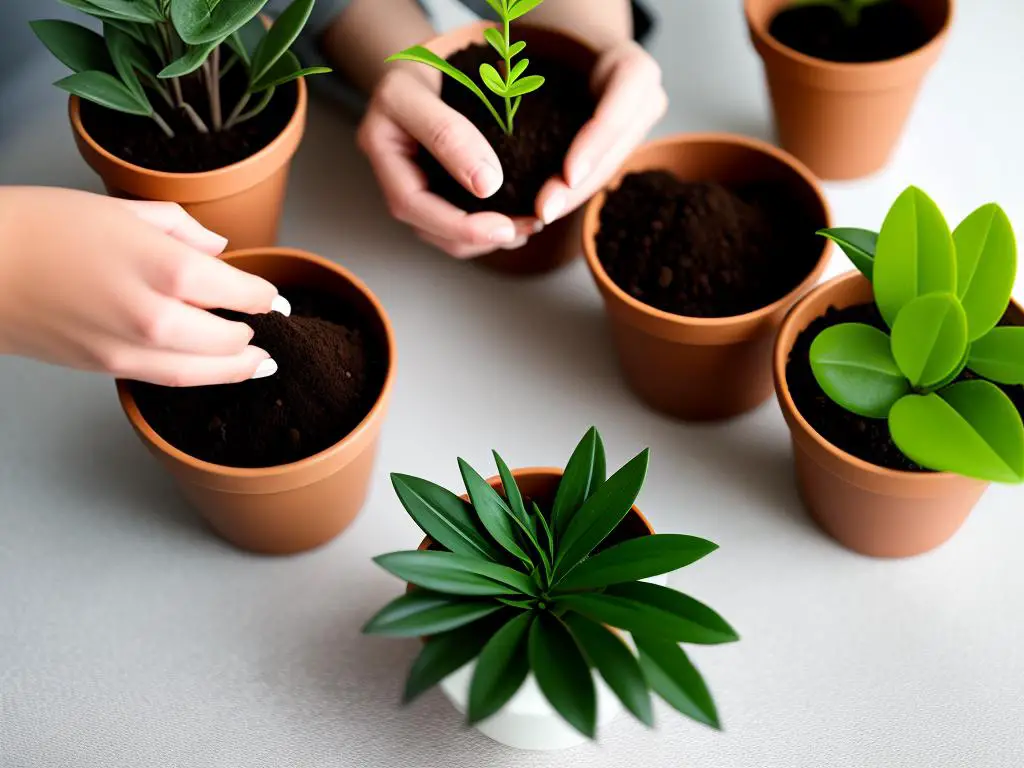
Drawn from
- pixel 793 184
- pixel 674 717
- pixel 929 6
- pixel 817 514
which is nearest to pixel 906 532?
pixel 817 514

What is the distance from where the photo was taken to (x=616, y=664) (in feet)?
2.18

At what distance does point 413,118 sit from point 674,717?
0.57 m

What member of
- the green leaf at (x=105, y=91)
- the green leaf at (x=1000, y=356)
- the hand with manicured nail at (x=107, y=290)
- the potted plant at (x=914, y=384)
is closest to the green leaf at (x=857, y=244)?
the potted plant at (x=914, y=384)

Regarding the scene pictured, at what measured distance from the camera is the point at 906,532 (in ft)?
2.99

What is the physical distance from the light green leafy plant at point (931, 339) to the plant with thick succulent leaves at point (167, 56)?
1.55 ft

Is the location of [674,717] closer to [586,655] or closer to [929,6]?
[586,655]

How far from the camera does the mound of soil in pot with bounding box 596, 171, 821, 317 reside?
0.98 meters

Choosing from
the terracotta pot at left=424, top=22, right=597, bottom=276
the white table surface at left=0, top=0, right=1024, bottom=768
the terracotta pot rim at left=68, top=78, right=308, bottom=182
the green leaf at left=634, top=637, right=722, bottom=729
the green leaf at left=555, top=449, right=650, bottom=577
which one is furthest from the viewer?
the terracotta pot at left=424, top=22, right=597, bottom=276

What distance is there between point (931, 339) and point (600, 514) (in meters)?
0.28

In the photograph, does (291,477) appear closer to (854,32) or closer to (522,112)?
(522,112)

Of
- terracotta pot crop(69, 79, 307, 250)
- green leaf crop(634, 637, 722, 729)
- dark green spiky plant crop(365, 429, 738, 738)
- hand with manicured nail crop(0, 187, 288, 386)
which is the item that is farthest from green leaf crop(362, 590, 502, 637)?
terracotta pot crop(69, 79, 307, 250)

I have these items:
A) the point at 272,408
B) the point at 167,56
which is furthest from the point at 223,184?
the point at 272,408

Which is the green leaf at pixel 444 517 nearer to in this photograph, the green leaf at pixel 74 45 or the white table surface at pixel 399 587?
the white table surface at pixel 399 587

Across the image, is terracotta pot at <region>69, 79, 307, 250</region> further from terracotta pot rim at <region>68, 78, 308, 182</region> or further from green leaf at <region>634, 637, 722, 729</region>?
green leaf at <region>634, 637, 722, 729</region>
